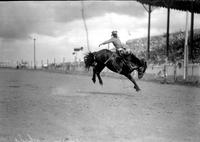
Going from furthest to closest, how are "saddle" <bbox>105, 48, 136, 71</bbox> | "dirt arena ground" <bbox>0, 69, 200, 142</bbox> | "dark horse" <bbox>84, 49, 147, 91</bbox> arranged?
"saddle" <bbox>105, 48, 136, 71</bbox>, "dark horse" <bbox>84, 49, 147, 91</bbox>, "dirt arena ground" <bbox>0, 69, 200, 142</bbox>

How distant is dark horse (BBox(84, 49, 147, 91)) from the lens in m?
7.87

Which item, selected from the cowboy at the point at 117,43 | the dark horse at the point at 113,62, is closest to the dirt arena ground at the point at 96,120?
the dark horse at the point at 113,62

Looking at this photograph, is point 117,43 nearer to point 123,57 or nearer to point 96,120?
point 96,120

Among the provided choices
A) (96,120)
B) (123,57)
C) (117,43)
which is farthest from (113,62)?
(96,120)

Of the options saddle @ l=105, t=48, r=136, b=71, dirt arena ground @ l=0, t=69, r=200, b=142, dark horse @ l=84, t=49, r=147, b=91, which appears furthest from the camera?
saddle @ l=105, t=48, r=136, b=71

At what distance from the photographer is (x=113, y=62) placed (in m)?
9.19

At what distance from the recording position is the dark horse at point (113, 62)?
7869 mm

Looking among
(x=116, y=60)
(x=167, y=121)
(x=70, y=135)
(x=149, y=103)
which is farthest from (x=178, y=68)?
(x=70, y=135)

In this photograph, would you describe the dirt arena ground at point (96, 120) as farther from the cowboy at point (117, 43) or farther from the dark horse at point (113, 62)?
the cowboy at point (117, 43)

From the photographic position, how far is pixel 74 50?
5793mm

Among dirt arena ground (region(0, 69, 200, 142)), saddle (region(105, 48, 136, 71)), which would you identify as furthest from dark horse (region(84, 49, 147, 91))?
dirt arena ground (region(0, 69, 200, 142))

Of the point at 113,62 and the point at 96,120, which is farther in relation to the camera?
the point at 113,62

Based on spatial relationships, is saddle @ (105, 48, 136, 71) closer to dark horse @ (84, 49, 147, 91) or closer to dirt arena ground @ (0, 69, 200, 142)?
dark horse @ (84, 49, 147, 91)

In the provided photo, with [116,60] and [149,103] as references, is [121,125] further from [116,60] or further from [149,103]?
[149,103]
